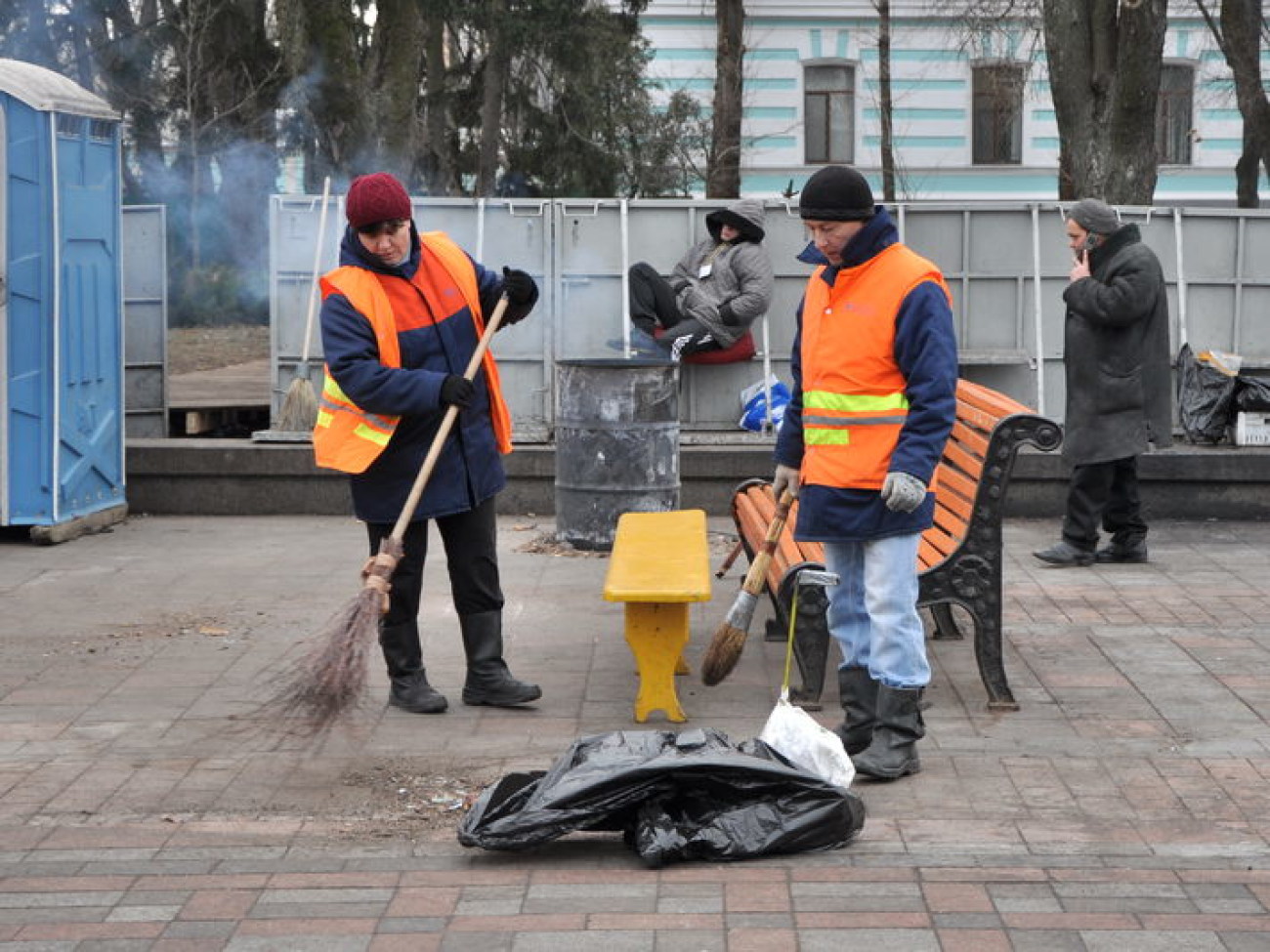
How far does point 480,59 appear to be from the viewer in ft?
81.7

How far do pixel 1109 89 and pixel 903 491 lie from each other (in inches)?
424

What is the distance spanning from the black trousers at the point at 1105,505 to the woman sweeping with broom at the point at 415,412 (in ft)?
11.8

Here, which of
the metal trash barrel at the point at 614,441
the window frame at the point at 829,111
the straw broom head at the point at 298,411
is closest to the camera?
the metal trash barrel at the point at 614,441

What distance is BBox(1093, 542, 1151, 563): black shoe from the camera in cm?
951

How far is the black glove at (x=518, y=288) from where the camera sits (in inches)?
261

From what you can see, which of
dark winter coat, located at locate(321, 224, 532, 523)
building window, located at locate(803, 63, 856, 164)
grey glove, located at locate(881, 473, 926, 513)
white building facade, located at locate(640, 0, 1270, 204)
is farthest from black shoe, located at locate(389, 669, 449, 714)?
building window, located at locate(803, 63, 856, 164)

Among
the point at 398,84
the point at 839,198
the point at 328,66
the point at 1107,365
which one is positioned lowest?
the point at 1107,365

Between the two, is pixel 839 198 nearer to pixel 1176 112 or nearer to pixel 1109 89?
pixel 1109 89

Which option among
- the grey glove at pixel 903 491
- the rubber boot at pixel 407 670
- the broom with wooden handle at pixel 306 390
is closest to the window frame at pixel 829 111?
the broom with wooden handle at pixel 306 390

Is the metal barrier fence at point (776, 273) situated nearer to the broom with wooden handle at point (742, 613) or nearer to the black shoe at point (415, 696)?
the black shoe at point (415, 696)

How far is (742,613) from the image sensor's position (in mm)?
5941

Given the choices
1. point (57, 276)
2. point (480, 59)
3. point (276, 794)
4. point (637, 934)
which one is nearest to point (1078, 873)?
point (637, 934)

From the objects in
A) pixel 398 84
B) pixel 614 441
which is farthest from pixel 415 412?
pixel 398 84

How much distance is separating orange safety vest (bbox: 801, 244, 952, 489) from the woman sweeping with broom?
124 cm
